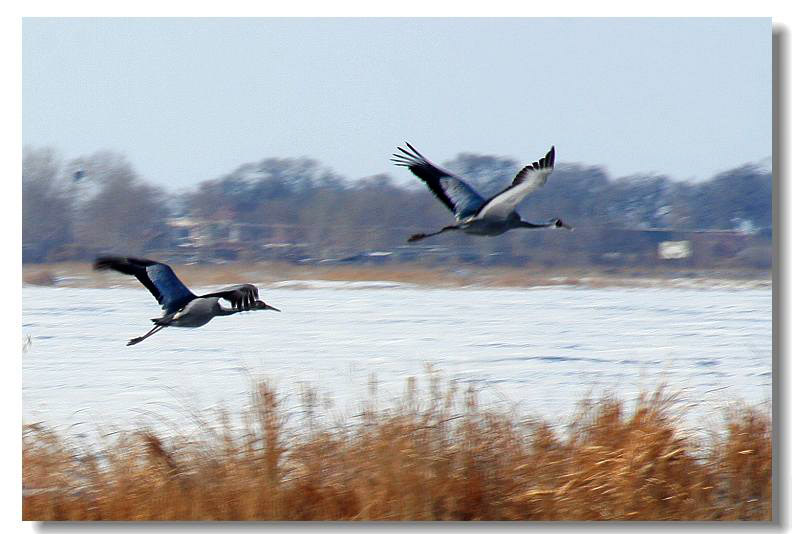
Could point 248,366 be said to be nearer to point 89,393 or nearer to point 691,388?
point 89,393

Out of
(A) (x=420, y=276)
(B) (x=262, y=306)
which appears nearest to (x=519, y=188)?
(A) (x=420, y=276)

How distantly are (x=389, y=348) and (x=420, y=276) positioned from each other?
253 millimetres

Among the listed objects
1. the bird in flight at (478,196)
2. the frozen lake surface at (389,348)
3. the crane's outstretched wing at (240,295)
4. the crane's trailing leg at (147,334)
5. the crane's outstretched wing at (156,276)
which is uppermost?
the bird in flight at (478,196)

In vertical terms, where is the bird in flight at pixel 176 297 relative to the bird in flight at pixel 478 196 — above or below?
below

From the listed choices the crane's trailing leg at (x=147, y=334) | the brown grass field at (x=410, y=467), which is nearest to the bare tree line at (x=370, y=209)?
the crane's trailing leg at (x=147, y=334)

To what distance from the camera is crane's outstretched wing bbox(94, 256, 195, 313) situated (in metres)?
4.45

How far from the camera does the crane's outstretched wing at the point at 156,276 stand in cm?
445

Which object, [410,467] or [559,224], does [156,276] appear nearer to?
[410,467]

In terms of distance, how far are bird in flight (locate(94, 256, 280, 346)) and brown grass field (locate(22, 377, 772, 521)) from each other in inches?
11.1

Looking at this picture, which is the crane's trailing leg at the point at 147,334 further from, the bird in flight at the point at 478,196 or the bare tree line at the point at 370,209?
the bird in flight at the point at 478,196

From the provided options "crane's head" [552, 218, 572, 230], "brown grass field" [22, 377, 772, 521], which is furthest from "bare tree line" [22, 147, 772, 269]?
"brown grass field" [22, 377, 772, 521]

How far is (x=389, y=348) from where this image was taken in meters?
4.52

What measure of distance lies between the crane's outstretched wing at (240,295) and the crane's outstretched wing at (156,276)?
10 centimetres

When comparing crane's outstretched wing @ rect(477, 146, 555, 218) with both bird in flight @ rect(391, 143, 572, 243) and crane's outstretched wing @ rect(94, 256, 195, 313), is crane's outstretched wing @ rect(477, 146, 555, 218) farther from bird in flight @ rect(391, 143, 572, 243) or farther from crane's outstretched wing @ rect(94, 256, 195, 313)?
crane's outstretched wing @ rect(94, 256, 195, 313)
